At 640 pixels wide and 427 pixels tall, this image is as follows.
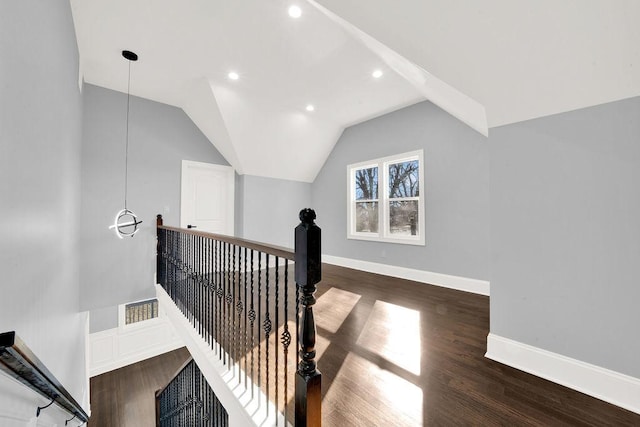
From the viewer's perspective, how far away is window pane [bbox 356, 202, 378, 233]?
16.5ft

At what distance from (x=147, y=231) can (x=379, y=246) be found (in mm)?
4071

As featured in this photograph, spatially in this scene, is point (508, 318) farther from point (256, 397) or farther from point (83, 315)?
point (83, 315)

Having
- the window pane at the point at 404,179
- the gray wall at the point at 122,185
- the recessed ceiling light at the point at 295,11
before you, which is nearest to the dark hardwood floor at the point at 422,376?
the gray wall at the point at 122,185

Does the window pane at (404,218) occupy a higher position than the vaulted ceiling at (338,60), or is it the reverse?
the vaulted ceiling at (338,60)

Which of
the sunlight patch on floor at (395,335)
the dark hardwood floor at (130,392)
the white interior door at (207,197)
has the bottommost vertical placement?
the dark hardwood floor at (130,392)

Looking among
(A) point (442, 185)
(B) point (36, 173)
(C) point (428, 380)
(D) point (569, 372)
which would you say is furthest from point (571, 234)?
(B) point (36, 173)

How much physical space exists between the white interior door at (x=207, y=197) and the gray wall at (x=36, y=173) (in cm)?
208

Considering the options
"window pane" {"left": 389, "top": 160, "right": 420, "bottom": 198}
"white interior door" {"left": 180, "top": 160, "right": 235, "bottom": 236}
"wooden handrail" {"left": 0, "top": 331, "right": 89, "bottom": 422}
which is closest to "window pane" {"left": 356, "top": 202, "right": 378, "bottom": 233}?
"window pane" {"left": 389, "top": 160, "right": 420, "bottom": 198}

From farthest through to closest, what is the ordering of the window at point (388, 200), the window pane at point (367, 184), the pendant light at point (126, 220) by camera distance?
the window pane at point (367, 184), the window at point (388, 200), the pendant light at point (126, 220)

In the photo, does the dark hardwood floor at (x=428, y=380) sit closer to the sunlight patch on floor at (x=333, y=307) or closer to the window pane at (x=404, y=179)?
the sunlight patch on floor at (x=333, y=307)

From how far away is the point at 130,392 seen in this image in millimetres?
3746

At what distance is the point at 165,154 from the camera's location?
4.31 meters

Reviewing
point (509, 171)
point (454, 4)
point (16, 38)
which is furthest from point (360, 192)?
point (16, 38)

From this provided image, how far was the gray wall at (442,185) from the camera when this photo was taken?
3588mm
